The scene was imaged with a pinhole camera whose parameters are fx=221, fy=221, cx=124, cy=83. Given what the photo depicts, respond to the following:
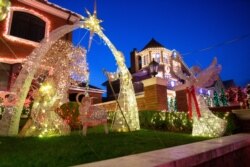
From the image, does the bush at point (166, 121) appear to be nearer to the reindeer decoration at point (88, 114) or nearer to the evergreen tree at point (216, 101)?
the reindeer decoration at point (88, 114)

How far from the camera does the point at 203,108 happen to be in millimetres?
7465

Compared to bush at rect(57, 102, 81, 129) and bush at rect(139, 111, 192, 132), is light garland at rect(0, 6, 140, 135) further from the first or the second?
bush at rect(139, 111, 192, 132)

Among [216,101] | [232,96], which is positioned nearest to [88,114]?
[216,101]

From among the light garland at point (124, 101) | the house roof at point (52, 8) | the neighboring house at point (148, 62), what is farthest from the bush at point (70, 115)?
the neighboring house at point (148, 62)

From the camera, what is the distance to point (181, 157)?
10.4 feet

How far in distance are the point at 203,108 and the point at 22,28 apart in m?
13.7

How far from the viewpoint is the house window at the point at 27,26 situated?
1539 cm

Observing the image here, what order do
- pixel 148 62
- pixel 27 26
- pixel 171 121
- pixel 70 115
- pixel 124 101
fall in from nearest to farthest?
pixel 124 101, pixel 171 121, pixel 70 115, pixel 27 26, pixel 148 62

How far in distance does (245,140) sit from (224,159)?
156cm

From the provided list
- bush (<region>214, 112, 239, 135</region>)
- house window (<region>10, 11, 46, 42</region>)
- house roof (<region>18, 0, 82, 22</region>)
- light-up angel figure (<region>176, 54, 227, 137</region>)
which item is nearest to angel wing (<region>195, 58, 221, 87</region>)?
light-up angel figure (<region>176, 54, 227, 137</region>)

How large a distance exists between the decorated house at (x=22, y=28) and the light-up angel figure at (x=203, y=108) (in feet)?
33.4

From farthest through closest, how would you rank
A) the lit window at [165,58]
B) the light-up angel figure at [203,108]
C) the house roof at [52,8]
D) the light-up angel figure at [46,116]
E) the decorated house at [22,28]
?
the lit window at [165,58] < the house roof at [52,8] < the decorated house at [22,28] < the light-up angel figure at [203,108] < the light-up angel figure at [46,116]

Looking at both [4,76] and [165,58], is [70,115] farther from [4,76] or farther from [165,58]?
[165,58]

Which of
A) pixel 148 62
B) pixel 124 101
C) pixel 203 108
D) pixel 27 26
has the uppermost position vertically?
pixel 148 62
